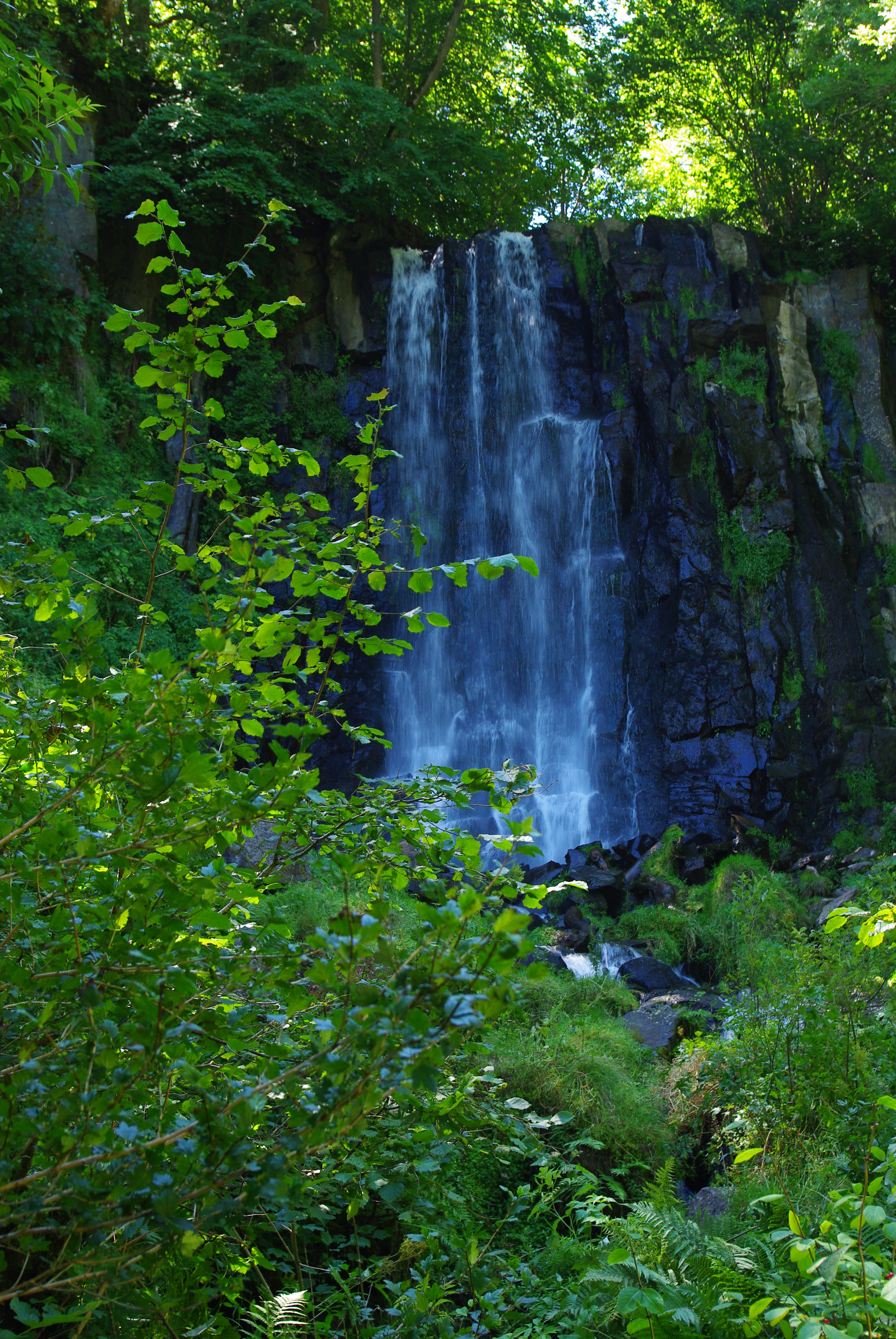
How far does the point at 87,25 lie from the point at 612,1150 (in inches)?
643

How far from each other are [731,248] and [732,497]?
15.2ft

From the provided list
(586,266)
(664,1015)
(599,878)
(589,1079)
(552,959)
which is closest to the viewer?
(589,1079)

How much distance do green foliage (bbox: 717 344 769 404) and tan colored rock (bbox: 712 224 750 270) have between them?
1.79 m

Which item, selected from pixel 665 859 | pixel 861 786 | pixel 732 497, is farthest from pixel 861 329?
pixel 665 859

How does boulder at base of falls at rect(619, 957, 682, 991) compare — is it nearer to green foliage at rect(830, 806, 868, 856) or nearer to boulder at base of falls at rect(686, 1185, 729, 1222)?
boulder at base of falls at rect(686, 1185, 729, 1222)

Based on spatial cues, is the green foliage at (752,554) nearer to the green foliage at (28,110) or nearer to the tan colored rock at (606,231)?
the tan colored rock at (606,231)

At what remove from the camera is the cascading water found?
14836 millimetres

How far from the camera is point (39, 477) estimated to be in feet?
6.53

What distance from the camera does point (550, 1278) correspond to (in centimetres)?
307

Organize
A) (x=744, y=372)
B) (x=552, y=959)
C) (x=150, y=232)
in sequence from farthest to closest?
(x=744, y=372), (x=552, y=959), (x=150, y=232)

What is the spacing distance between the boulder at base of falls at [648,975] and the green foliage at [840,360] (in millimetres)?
10802

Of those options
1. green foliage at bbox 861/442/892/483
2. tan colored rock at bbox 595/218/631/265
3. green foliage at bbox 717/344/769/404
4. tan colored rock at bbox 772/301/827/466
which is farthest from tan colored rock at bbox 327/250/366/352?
green foliage at bbox 861/442/892/483

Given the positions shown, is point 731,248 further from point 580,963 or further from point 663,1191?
point 663,1191

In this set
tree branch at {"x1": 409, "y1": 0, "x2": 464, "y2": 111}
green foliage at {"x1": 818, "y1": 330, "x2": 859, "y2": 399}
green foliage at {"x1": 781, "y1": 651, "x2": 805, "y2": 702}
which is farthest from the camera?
tree branch at {"x1": 409, "y1": 0, "x2": 464, "y2": 111}
